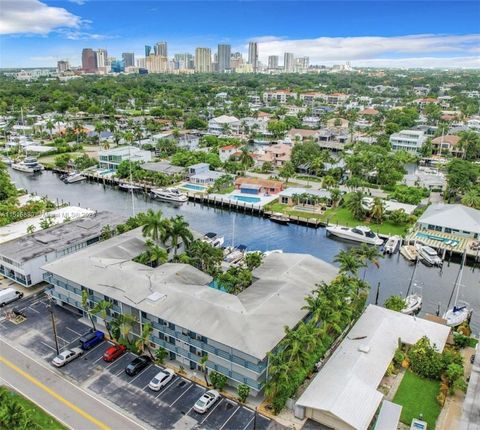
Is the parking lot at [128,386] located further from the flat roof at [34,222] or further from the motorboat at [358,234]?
the motorboat at [358,234]

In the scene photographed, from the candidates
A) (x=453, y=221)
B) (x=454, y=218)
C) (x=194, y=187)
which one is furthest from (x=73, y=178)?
(x=454, y=218)

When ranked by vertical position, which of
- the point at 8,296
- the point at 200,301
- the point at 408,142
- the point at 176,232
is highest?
the point at 408,142

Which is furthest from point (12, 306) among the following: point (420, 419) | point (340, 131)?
point (340, 131)

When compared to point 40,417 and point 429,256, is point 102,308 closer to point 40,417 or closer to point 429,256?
point 40,417

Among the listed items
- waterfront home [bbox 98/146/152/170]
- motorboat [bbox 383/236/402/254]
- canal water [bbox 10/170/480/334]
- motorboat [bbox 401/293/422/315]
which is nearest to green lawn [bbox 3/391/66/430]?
motorboat [bbox 401/293/422/315]

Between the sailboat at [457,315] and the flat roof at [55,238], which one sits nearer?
the sailboat at [457,315]

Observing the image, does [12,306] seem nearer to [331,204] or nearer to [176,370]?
[176,370]

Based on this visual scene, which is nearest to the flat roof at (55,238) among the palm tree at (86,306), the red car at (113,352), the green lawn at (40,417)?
the palm tree at (86,306)
